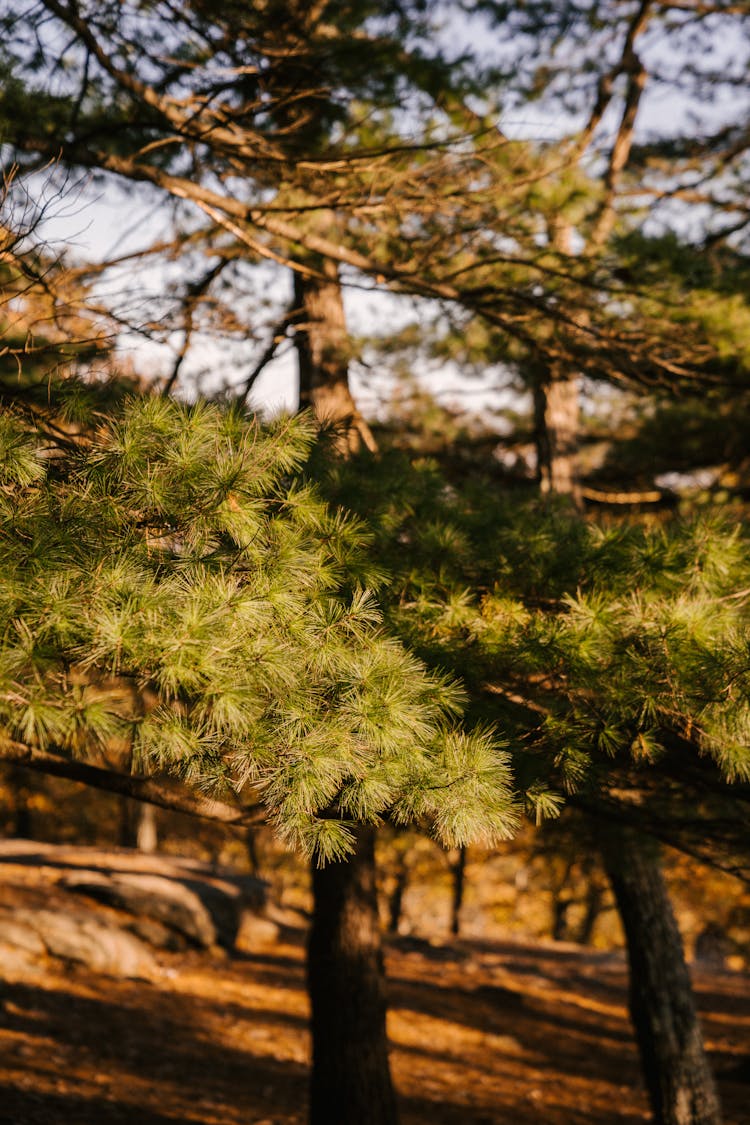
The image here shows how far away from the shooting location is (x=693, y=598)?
131 inches

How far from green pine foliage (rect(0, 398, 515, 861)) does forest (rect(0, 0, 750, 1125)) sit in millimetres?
13

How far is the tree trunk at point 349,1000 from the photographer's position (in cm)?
534

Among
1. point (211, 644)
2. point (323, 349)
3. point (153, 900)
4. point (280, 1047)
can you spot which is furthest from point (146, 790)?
point (153, 900)

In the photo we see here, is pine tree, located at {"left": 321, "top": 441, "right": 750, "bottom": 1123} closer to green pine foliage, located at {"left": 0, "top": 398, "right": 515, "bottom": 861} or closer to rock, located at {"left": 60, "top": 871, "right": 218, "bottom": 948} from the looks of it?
green pine foliage, located at {"left": 0, "top": 398, "right": 515, "bottom": 861}

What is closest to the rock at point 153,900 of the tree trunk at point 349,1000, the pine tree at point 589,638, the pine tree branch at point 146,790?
the tree trunk at point 349,1000

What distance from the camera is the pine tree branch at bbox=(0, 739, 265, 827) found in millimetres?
3052

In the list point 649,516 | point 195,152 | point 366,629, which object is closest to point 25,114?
point 195,152

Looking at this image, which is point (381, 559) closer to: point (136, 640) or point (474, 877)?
point (136, 640)

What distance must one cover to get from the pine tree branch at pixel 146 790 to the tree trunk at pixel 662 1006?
12.5ft

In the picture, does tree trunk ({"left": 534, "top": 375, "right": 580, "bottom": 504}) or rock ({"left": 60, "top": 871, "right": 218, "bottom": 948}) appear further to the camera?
rock ({"left": 60, "top": 871, "right": 218, "bottom": 948})

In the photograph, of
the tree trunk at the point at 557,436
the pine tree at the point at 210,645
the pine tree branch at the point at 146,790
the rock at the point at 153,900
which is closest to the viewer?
the pine tree at the point at 210,645

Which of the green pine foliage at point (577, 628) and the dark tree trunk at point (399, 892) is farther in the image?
the dark tree trunk at point (399, 892)

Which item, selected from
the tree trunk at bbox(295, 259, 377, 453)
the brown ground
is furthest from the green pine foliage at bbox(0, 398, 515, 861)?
the brown ground

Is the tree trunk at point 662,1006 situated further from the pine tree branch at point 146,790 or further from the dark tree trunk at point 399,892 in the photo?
the dark tree trunk at point 399,892
